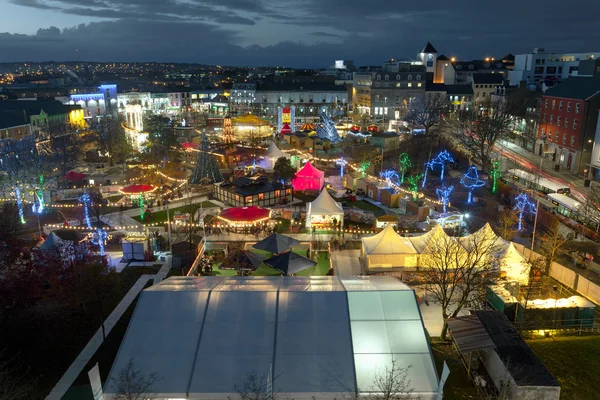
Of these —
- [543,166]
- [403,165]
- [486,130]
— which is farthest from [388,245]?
[543,166]

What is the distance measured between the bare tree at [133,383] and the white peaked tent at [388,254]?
12658 mm

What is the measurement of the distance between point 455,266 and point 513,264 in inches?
115

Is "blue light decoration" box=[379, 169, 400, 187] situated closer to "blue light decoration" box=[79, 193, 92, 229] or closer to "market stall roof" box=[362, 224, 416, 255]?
"market stall roof" box=[362, 224, 416, 255]

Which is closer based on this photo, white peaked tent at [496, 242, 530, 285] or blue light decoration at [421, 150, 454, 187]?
white peaked tent at [496, 242, 530, 285]

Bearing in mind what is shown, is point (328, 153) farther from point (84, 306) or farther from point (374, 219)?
point (84, 306)

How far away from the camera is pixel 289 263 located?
21.5 m

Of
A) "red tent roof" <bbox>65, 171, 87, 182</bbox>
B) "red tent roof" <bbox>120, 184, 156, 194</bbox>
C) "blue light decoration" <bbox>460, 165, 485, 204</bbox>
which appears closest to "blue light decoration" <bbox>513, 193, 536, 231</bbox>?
"blue light decoration" <bbox>460, 165, 485, 204</bbox>

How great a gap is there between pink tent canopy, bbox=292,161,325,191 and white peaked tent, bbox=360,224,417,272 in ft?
47.6

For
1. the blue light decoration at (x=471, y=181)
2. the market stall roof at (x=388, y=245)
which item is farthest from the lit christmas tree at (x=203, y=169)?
the blue light decoration at (x=471, y=181)

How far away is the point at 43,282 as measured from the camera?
1788 centimetres

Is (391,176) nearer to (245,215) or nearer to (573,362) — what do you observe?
(245,215)

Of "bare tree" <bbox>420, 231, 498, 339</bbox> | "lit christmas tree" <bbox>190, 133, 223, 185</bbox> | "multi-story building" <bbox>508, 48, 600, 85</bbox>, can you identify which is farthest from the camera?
"multi-story building" <bbox>508, 48, 600, 85</bbox>

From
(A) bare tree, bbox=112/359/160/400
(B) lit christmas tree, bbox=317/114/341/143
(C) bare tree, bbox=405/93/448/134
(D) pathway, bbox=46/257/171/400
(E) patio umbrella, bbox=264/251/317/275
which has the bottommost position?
(D) pathway, bbox=46/257/171/400

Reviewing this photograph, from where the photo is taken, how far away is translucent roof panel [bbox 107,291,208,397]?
12250mm
